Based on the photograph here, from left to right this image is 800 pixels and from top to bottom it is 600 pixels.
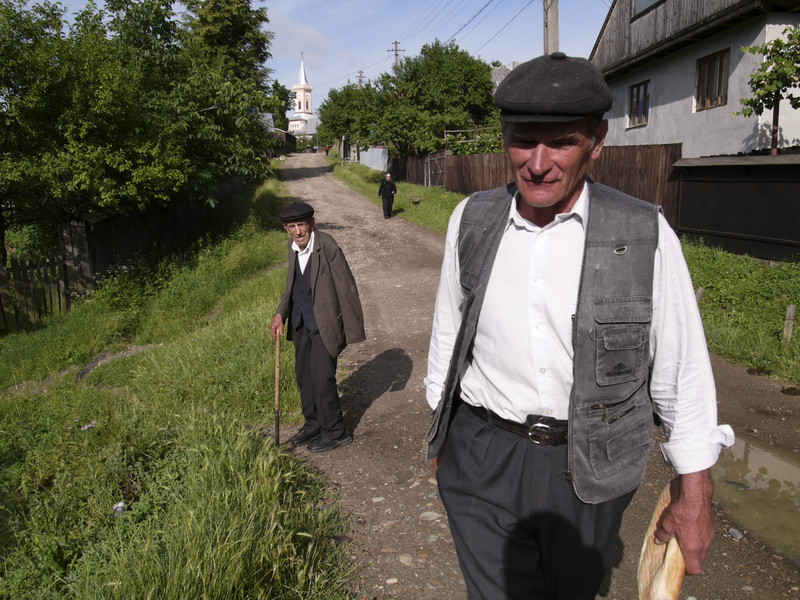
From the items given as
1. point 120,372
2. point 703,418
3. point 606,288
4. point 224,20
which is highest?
point 224,20

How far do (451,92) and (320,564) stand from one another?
98.0 feet

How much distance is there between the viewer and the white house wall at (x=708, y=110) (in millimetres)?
10984

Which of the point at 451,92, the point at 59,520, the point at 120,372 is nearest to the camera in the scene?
the point at 59,520

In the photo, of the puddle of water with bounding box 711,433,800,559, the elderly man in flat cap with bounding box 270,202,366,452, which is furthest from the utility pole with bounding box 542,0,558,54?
the puddle of water with bounding box 711,433,800,559

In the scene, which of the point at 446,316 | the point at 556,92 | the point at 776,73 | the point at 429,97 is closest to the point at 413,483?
the point at 446,316

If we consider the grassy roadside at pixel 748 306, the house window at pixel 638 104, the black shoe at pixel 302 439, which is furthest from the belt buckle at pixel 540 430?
the house window at pixel 638 104

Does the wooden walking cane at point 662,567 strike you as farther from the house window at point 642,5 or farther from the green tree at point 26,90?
the house window at point 642,5

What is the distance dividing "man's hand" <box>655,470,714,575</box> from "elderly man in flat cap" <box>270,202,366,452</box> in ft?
11.3

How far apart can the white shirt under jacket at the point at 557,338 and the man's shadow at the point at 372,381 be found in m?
3.73

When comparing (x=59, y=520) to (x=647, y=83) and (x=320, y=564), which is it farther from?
(x=647, y=83)

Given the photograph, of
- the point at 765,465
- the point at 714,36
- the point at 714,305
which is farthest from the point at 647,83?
the point at 765,465

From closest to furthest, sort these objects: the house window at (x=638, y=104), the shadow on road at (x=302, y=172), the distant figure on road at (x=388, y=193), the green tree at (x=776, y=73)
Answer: the green tree at (x=776, y=73) < the house window at (x=638, y=104) < the distant figure on road at (x=388, y=193) < the shadow on road at (x=302, y=172)

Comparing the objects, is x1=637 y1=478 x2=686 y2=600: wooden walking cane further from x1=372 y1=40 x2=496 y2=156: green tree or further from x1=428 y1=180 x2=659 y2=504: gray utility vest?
x1=372 y1=40 x2=496 y2=156: green tree

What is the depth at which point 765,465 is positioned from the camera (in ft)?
14.9
